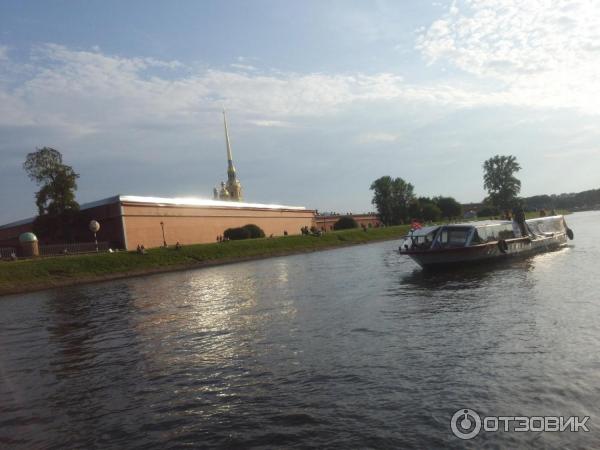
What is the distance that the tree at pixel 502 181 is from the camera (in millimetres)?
110250

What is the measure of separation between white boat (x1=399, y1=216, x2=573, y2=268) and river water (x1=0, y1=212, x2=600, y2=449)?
7475 mm

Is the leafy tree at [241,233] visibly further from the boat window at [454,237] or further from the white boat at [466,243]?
the boat window at [454,237]

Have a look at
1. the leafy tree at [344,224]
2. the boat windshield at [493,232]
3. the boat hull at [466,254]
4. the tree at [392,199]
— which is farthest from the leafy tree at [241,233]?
the tree at [392,199]

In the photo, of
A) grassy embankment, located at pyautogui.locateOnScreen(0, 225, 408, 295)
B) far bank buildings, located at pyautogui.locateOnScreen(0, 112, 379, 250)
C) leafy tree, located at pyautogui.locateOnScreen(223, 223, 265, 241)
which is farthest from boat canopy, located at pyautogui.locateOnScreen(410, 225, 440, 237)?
leafy tree, located at pyautogui.locateOnScreen(223, 223, 265, 241)

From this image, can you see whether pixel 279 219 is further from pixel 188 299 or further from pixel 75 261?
pixel 188 299

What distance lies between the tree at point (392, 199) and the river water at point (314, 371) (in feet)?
319

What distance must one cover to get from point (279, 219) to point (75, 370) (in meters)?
74.6

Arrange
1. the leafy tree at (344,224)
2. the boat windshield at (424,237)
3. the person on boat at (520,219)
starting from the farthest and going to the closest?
1. the leafy tree at (344,224)
2. the person on boat at (520,219)
3. the boat windshield at (424,237)

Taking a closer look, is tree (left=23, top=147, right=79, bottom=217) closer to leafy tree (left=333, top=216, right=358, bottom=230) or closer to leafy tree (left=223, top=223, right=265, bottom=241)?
leafy tree (left=223, top=223, right=265, bottom=241)

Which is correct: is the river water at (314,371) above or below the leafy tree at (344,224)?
below

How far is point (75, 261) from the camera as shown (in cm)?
3881

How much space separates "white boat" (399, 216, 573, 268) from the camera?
24031 millimetres

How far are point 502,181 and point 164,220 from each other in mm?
86135

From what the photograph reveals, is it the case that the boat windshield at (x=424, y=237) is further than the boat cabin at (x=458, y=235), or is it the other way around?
the boat windshield at (x=424, y=237)
